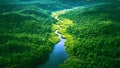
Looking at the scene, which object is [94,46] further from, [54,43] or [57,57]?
[54,43]

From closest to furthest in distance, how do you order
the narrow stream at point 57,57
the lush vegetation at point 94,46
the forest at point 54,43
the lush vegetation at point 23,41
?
the lush vegetation at point 94,46, the forest at point 54,43, the narrow stream at point 57,57, the lush vegetation at point 23,41

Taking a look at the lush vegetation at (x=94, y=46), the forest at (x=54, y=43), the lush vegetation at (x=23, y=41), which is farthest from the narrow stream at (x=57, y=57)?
the lush vegetation at (x=94, y=46)

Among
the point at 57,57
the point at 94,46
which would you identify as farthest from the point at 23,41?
the point at 94,46

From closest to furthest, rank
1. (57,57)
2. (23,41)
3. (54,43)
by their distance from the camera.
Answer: (57,57)
(23,41)
(54,43)

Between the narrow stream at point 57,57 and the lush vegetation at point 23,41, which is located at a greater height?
the lush vegetation at point 23,41

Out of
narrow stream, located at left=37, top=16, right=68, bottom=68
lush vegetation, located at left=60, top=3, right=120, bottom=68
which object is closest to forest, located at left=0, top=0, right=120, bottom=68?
lush vegetation, located at left=60, top=3, right=120, bottom=68

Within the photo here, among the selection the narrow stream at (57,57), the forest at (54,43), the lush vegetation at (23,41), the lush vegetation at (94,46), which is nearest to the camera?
the lush vegetation at (94,46)

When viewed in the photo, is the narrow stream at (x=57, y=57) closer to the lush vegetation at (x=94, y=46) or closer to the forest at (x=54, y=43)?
the forest at (x=54, y=43)

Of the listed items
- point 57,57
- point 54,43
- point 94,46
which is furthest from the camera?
point 54,43
